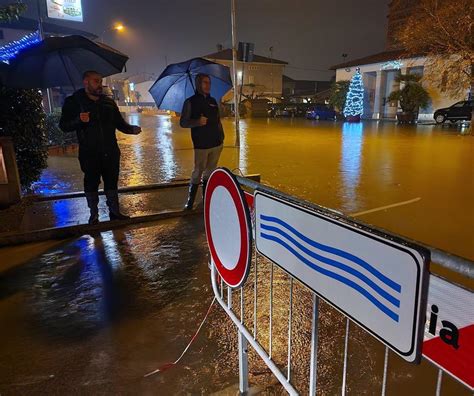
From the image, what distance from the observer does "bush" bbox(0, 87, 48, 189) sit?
21.3ft

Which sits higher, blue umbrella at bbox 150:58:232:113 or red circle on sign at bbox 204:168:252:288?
blue umbrella at bbox 150:58:232:113

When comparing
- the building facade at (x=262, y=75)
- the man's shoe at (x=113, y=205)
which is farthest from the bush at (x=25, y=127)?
the building facade at (x=262, y=75)

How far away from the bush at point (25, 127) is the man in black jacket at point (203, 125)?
123 inches

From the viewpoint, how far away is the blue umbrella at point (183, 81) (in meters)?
6.30

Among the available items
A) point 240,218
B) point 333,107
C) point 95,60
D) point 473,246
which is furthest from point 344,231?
point 333,107

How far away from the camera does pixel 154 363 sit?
8.57 ft

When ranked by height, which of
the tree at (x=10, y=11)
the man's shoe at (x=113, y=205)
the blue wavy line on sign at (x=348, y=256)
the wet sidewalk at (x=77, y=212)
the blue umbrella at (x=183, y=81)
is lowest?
the wet sidewalk at (x=77, y=212)

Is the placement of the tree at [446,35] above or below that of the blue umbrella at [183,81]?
above

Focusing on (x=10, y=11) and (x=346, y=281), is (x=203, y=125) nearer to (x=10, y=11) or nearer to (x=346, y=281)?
(x=10, y=11)

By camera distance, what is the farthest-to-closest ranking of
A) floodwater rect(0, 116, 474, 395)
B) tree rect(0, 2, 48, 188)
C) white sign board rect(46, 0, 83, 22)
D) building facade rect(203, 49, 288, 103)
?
1. building facade rect(203, 49, 288, 103)
2. white sign board rect(46, 0, 83, 22)
3. tree rect(0, 2, 48, 188)
4. floodwater rect(0, 116, 474, 395)

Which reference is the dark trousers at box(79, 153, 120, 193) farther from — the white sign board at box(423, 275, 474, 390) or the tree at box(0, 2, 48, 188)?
the white sign board at box(423, 275, 474, 390)

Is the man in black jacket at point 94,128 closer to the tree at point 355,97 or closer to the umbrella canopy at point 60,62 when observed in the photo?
the umbrella canopy at point 60,62

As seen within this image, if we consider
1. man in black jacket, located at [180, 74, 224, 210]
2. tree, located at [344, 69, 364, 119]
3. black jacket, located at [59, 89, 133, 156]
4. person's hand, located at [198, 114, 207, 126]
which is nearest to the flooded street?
man in black jacket, located at [180, 74, 224, 210]

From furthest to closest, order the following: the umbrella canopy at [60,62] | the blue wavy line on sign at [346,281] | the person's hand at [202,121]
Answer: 1. the person's hand at [202,121]
2. the umbrella canopy at [60,62]
3. the blue wavy line on sign at [346,281]
